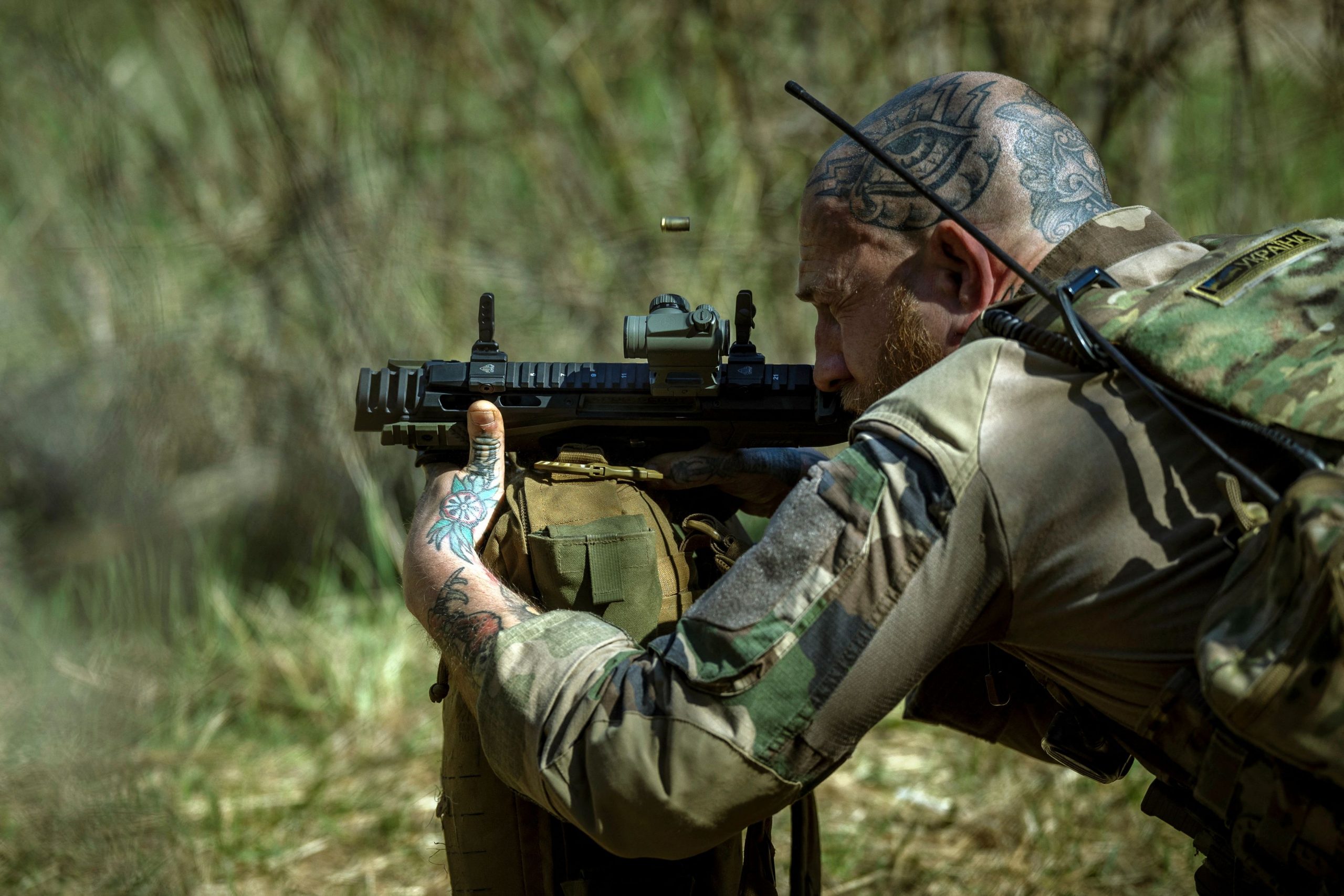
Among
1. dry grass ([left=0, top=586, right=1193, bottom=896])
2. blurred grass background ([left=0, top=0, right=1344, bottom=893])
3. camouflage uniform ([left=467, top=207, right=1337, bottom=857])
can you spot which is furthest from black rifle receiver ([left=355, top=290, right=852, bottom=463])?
blurred grass background ([left=0, top=0, right=1344, bottom=893])

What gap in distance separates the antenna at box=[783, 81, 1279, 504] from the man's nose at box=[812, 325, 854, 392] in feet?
1.48

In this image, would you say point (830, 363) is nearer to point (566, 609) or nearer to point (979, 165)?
point (979, 165)

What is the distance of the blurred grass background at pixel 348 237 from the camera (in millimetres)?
4238

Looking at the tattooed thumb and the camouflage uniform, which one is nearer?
the camouflage uniform

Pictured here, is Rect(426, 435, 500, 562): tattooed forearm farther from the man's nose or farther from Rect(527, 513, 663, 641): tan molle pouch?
the man's nose

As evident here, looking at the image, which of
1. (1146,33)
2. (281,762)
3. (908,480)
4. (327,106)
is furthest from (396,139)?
(908,480)

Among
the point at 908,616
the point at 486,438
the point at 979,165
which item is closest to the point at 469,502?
the point at 486,438

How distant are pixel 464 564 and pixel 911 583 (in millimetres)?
833

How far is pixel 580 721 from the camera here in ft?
5.64

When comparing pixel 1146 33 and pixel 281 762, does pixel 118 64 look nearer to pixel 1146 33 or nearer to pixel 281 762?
pixel 281 762

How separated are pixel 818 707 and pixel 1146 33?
432 cm

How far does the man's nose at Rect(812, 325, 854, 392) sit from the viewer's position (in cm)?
227

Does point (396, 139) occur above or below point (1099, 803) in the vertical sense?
above

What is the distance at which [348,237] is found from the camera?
499cm
